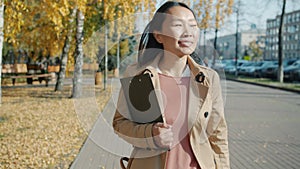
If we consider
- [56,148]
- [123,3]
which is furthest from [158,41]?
[123,3]

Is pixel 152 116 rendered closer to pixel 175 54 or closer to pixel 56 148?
pixel 175 54

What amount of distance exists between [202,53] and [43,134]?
692 cm

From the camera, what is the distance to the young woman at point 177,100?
6.57 feet

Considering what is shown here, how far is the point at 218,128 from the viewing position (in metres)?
2.14

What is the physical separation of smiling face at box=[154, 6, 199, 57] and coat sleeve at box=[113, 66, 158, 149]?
1.12 ft

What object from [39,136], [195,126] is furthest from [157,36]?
[39,136]

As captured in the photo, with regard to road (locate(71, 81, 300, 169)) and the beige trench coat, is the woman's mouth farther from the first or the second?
road (locate(71, 81, 300, 169))

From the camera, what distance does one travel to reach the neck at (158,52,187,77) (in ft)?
6.86

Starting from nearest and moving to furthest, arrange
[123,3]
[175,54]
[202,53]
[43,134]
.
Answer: [175,54] < [202,53] < [43,134] < [123,3]

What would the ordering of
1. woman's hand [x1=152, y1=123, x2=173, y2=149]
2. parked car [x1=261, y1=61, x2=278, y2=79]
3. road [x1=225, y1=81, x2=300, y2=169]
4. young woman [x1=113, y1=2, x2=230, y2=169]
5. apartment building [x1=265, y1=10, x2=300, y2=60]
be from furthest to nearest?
apartment building [x1=265, y1=10, x2=300, y2=60] < parked car [x1=261, y1=61, x2=278, y2=79] < road [x1=225, y1=81, x2=300, y2=169] < young woman [x1=113, y1=2, x2=230, y2=169] < woman's hand [x1=152, y1=123, x2=173, y2=149]

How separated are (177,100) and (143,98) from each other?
0.66 ft

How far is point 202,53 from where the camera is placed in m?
2.34

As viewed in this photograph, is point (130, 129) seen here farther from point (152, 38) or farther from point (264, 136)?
point (264, 136)

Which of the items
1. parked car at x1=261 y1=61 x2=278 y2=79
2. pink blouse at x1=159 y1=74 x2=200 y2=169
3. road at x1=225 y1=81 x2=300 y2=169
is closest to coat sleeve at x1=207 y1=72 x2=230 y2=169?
pink blouse at x1=159 y1=74 x2=200 y2=169
